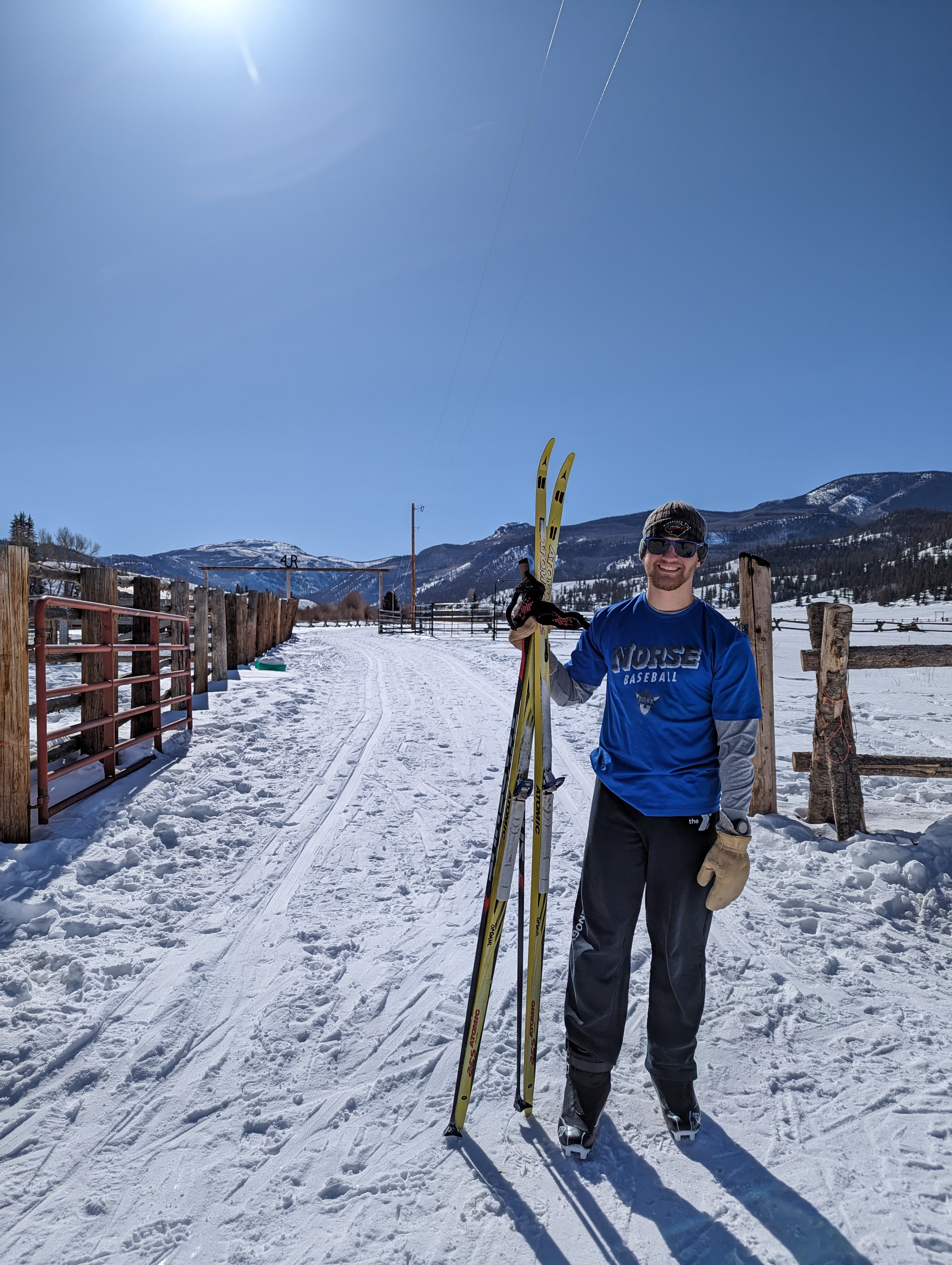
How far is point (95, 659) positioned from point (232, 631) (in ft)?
28.9

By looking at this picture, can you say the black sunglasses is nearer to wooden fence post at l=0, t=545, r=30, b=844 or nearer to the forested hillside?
wooden fence post at l=0, t=545, r=30, b=844

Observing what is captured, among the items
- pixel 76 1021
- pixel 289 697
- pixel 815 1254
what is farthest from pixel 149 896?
pixel 289 697

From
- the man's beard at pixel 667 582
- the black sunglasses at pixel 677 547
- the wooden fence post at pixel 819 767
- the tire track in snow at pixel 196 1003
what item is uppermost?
the black sunglasses at pixel 677 547

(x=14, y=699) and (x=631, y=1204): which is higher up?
(x=14, y=699)

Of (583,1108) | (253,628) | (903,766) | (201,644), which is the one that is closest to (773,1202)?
(583,1108)

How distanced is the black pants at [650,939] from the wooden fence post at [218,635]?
10.3 metres

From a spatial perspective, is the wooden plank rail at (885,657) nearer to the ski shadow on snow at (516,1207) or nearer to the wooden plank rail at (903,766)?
the wooden plank rail at (903,766)

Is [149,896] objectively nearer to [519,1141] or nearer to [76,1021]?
[76,1021]

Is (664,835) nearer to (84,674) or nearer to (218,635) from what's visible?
(84,674)

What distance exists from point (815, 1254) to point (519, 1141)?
842 mm

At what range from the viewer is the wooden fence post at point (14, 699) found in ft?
13.1

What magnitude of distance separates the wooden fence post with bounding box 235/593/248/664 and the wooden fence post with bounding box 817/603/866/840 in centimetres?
1203

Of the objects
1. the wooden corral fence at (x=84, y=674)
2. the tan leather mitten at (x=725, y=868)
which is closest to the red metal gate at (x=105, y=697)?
the wooden corral fence at (x=84, y=674)

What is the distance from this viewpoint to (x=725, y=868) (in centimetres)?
193
